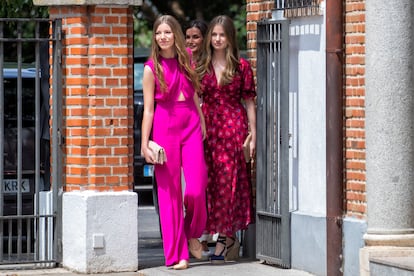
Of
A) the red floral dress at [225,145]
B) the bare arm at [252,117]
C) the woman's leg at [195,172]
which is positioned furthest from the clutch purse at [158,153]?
the bare arm at [252,117]

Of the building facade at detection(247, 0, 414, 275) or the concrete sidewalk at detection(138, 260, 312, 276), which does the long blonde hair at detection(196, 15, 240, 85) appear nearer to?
the building facade at detection(247, 0, 414, 275)

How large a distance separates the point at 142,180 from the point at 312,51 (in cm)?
767

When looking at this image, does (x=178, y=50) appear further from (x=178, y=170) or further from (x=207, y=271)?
(x=207, y=271)

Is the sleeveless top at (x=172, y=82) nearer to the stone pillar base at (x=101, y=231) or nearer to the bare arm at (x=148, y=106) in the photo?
the bare arm at (x=148, y=106)

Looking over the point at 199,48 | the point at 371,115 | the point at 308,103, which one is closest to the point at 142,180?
the point at 199,48

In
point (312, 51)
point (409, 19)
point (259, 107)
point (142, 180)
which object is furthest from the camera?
point (142, 180)

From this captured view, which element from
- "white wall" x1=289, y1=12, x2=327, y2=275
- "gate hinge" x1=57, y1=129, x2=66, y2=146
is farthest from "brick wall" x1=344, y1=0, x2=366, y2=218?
"gate hinge" x1=57, y1=129, x2=66, y2=146

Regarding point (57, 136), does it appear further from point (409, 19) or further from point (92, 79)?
point (409, 19)

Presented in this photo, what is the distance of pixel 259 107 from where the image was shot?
11.2m

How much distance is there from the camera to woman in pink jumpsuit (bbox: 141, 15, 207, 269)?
10.8 metres

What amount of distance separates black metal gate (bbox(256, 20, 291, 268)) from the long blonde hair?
0.22 meters

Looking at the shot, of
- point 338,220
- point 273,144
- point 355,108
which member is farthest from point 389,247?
point 273,144

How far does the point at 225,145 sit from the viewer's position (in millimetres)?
11172

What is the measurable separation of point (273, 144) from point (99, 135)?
149 centimetres
